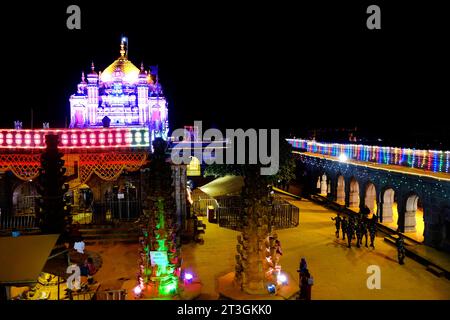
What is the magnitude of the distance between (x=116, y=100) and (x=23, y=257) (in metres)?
32.4

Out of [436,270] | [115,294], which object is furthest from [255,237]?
[436,270]

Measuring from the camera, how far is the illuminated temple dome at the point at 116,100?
3728 centimetres

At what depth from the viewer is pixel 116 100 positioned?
3800 centimetres

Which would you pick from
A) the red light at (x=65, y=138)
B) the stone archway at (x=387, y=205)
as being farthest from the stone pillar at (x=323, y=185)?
the red light at (x=65, y=138)

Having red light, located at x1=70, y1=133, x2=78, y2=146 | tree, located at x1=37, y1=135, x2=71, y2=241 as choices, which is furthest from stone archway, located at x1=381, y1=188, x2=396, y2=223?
tree, located at x1=37, y1=135, x2=71, y2=241

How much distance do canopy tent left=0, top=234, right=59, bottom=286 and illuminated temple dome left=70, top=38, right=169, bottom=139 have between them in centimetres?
2910

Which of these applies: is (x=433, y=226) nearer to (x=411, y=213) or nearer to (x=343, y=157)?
(x=411, y=213)

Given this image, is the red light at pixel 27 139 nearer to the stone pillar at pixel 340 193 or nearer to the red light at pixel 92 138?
the red light at pixel 92 138

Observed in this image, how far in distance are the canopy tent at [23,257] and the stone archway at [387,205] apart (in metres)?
17.9

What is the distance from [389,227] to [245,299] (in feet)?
44.8

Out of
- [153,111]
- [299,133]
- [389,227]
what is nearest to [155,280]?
[389,227]

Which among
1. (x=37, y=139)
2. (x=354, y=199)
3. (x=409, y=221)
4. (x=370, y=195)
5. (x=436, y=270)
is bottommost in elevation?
(x=436, y=270)

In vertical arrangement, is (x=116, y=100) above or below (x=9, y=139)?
above

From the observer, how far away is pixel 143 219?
10.3 meters
